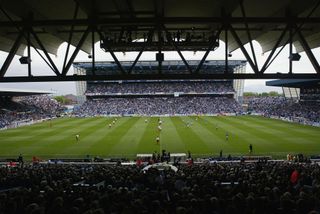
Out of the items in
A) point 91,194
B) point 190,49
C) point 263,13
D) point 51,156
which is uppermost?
point 263,13

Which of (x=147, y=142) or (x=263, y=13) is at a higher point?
(x=263, y=13)

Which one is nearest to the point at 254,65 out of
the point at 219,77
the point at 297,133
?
the point at 219,77

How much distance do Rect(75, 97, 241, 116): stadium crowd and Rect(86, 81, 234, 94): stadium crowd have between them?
2.46 meters

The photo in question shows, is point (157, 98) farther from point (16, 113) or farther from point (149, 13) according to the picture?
point (149, 13)

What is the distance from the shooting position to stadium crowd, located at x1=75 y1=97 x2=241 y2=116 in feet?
291

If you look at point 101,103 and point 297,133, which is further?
point 101,103

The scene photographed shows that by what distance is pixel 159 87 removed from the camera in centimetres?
10500

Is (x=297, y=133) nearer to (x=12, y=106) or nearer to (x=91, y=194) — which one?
(x=91, y=194)

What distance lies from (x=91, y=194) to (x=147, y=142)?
29562mm

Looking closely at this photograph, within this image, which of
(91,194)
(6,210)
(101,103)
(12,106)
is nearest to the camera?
(6,210)

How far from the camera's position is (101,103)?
328 ft

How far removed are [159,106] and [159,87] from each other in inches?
490

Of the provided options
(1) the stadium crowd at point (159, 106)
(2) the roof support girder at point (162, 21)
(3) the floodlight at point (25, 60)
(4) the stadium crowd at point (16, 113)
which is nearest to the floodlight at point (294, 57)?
(2) the roof support girder at point (162, 21)

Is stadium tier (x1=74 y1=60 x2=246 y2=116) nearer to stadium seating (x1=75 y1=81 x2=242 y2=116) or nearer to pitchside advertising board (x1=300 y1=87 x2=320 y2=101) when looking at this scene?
stadium seating (x1=75 y1=81 x2=242 y2=116)
